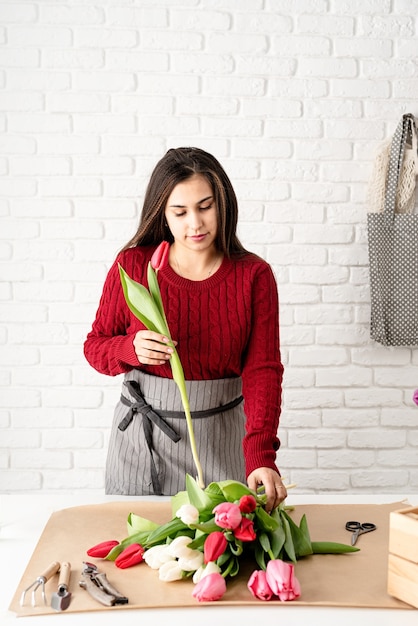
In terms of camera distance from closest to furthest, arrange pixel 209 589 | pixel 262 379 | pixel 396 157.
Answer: pixel 209 589, pixel 262 379, pixel 396 157

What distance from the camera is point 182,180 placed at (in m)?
1.74

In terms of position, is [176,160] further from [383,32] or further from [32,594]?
[383,32]

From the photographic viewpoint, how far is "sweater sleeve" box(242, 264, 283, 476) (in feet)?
5.20

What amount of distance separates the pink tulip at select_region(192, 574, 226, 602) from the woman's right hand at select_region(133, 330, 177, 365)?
467 mm

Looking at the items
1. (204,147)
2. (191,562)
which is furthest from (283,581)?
(204,147)

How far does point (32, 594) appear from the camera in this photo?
114 cm

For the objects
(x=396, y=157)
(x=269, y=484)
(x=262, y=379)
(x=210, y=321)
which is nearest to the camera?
(x=269, y=484)

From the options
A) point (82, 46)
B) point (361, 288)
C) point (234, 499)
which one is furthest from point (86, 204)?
point (234, 499)

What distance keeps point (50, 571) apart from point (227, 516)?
295mm

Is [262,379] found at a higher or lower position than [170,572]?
higher

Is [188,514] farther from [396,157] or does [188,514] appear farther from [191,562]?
[396,157]

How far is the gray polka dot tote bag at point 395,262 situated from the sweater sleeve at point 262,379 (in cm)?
115

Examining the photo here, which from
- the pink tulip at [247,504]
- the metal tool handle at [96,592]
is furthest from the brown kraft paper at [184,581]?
the pink tulip at [247,504]

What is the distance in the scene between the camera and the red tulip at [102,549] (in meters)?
1.28
